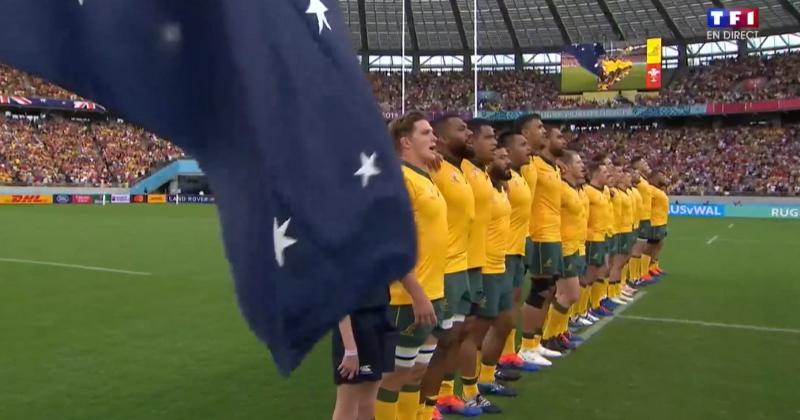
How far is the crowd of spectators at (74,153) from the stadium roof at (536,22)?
17.8m

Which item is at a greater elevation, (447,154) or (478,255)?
(447,154)

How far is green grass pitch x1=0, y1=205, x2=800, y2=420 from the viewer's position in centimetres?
600

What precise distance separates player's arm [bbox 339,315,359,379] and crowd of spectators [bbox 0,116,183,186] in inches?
1705

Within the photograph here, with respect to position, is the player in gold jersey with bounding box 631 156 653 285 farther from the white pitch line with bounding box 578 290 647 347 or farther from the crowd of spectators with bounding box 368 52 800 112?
the crowd of spectators with bounding box 368 52 800 112

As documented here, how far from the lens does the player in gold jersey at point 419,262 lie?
14.4ft

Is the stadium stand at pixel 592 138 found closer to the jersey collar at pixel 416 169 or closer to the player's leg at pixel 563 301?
the player's leg at pixel 563 301

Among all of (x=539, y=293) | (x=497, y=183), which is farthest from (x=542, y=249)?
(x=497, y=183)

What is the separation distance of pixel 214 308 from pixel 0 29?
847 centimetres

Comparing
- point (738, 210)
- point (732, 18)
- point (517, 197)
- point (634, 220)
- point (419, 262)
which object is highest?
point (732, 18)

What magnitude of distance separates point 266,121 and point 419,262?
2.35 m

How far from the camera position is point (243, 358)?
754 centimetres

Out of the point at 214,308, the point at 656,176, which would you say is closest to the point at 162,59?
the point at 214,308

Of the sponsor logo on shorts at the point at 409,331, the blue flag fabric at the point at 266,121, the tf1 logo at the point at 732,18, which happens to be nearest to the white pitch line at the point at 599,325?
the sponsor logo on shorts at the point at 409,331

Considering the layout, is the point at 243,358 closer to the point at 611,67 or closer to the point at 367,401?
the point at 367,401
